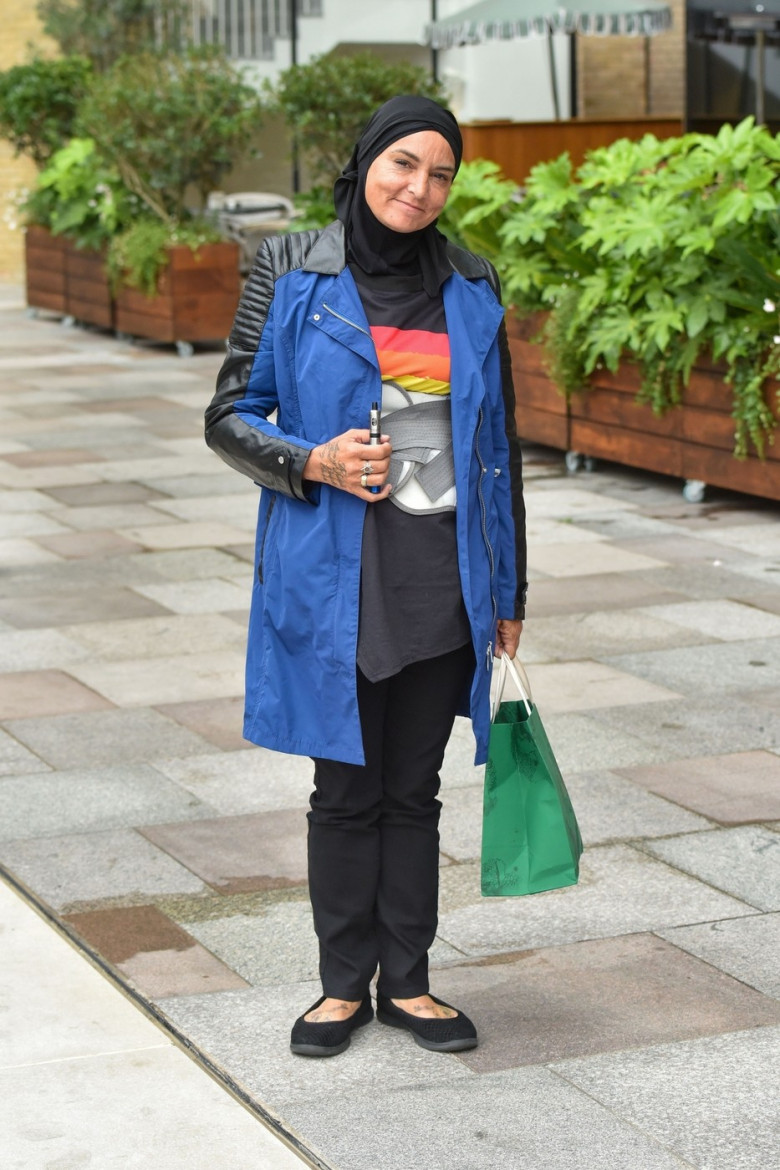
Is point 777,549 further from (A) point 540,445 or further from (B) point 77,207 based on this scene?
(B) point 77,207

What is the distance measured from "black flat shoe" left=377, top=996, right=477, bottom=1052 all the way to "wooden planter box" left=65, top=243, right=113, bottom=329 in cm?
1396

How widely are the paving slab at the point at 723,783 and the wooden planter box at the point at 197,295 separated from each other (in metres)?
10.7

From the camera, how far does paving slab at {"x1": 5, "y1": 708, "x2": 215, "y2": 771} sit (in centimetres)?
552

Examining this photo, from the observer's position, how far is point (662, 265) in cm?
934

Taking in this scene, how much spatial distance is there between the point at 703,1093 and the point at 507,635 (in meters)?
0.92

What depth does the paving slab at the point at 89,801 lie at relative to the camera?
193 inches

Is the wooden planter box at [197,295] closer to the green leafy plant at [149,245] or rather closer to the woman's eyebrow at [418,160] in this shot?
the green leafy plant at [149,245]

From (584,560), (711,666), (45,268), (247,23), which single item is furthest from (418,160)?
(247,23)

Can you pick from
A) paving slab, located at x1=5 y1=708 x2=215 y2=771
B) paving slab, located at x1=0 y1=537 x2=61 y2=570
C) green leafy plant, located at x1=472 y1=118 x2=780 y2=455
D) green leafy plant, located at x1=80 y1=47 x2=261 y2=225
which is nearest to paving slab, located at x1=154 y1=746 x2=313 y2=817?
paving slab, located at x1=5 y1=708 x2=215 y2=771

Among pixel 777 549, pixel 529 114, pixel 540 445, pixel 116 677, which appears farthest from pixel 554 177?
pixel 529 114

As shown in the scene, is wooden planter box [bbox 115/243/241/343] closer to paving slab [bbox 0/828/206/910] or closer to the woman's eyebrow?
paving slab [bbox 0/828/206/910]

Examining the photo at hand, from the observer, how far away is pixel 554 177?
10586 mm

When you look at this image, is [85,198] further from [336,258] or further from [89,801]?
[336,258]

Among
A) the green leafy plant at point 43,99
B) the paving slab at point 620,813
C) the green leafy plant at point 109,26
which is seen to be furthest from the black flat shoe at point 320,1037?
the green leafy plant at point 109,26
